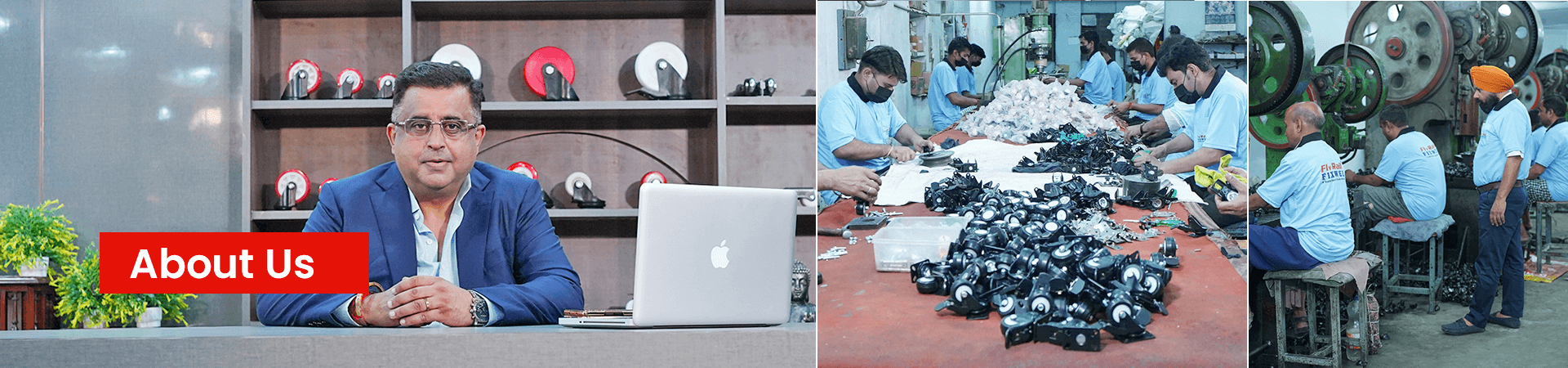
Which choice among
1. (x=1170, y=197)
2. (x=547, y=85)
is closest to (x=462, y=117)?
(x=547, y=85)

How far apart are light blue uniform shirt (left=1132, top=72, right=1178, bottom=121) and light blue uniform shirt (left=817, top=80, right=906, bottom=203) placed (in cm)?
52

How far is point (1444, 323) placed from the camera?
206 centimetres

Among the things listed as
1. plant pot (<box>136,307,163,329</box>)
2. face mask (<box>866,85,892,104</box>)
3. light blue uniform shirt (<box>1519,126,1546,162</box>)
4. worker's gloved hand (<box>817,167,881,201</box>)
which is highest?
face mask (<box>866,85,892,104</box>)

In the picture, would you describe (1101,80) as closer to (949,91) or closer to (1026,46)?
(1026,46)

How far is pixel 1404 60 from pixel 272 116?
9.64ft

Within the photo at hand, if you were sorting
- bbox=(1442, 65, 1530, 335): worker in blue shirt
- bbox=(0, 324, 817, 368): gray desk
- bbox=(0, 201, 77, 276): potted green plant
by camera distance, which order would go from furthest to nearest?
bbox=(0, 201, 77, 276): potted green plant
bbox=(1442, 65, 1530, 335): worker in blue shirt
bbox=(0, 324, 817, 368): gray desk

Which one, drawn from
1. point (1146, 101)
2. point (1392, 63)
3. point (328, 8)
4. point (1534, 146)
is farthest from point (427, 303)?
point (1534, 146)

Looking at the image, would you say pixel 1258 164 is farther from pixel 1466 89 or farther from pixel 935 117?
pixel 935 117

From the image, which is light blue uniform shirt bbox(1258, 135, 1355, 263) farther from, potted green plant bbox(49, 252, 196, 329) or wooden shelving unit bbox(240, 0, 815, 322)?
potted green plant bbox(49, 252, 196, 329)

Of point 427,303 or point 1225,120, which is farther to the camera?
point 1225,120

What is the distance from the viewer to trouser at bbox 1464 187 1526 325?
205cm

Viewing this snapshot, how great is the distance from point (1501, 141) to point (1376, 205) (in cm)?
31

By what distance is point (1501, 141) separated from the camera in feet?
6.71


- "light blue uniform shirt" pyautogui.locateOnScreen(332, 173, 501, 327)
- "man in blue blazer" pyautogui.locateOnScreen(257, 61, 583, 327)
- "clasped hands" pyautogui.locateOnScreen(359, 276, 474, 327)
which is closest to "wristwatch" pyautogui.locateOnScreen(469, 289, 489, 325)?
"clasped hands" pyautogui.locateOnScreen(359, 276, 474, 327)
